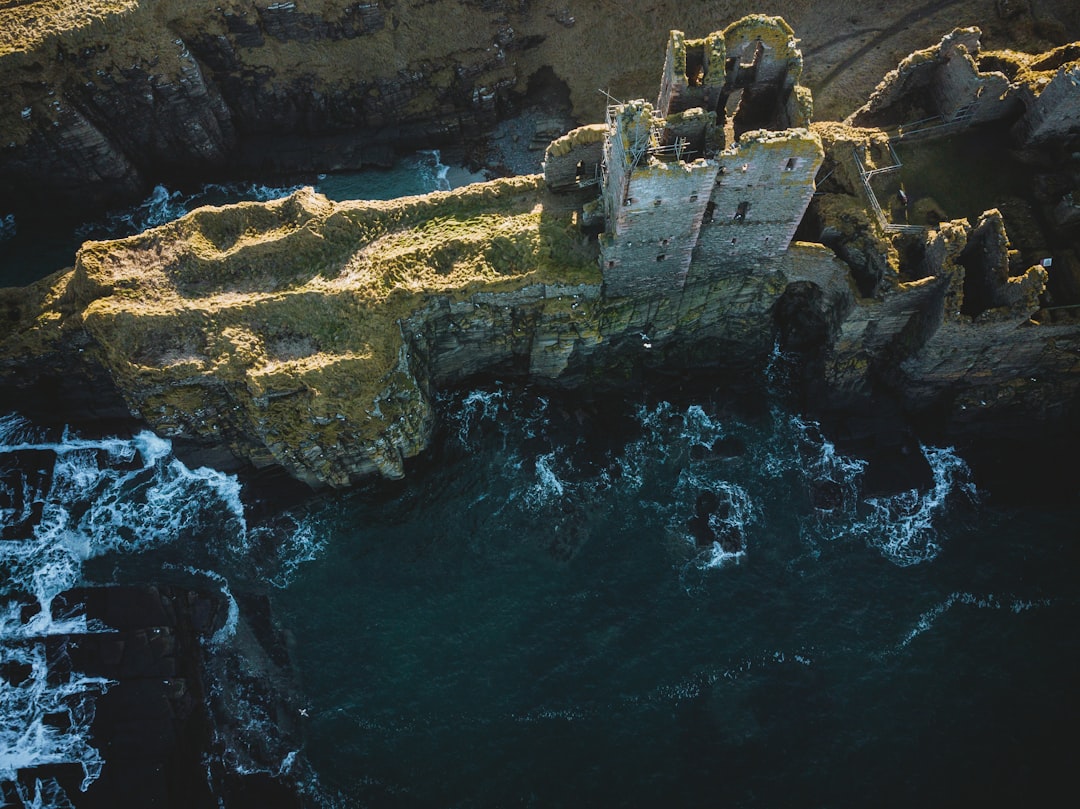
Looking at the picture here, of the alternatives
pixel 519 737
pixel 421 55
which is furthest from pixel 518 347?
pixel 421 55

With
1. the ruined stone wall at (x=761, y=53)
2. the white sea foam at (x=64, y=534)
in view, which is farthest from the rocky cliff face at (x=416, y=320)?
the ruined stone wall at (x=761, y=53)

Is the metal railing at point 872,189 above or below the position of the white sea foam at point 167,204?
above

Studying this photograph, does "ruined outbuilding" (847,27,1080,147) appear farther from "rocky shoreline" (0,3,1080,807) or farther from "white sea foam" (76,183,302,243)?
"white sea foam" (76,183,302,243)

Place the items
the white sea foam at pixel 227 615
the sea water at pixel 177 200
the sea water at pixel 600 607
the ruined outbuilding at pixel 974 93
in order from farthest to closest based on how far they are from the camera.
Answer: the sea water at pixel 177 200, the ruined outbuilding at pixel 974 93, the white sea foam at pixel 227 615, the sea water at pixel 600 607

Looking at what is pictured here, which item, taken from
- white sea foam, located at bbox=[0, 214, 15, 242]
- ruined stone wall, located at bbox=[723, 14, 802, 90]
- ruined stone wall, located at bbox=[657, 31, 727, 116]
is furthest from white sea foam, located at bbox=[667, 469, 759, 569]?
white sea foam, located at bbox=[0, 214, 15, 242]

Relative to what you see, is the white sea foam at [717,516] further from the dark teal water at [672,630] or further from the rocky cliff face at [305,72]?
the rocky cliff face at [305,72]

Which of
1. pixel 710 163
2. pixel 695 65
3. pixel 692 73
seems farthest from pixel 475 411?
pixel 695 65

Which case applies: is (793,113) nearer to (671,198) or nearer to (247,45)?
(671,198)
